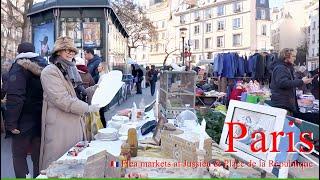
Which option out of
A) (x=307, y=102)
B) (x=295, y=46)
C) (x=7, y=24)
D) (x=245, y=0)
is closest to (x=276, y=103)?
(x=307, y=102)

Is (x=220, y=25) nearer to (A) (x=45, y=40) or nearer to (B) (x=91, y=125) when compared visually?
(B) (x=91, y=125)

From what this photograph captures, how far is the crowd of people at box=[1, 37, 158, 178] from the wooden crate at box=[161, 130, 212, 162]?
1.63ft

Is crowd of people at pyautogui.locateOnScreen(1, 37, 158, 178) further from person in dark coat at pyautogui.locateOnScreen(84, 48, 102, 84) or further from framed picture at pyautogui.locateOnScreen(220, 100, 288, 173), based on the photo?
person in dark coat at pyautogui.locateOnScreen(84, 48, 102, 84)

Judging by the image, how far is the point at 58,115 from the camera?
2203 millimetres

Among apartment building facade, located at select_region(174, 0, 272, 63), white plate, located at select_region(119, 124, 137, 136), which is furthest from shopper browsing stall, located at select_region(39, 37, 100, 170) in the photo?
apartment building facade, located at select_region(174, 0, 272, 63)

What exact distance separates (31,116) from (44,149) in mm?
409

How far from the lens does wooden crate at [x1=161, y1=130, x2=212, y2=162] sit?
1.61 meters

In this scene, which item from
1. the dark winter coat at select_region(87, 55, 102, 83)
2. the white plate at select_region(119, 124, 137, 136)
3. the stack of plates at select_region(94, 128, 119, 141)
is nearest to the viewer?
the stack of plates at select_region(94, 128, 119, 141)

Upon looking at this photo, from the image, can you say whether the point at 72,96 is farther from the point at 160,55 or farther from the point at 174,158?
the point at 160,55

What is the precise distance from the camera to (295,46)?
5.65 ft

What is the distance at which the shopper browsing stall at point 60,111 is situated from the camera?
2.12 metres

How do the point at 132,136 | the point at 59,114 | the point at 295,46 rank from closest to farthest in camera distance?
the point at 295,46 → the point at 132,136 → the point at 59,114

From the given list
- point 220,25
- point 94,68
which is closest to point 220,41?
point 220,25

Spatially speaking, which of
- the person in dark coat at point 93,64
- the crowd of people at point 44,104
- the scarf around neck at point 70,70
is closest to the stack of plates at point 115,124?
the crowd of people at point 44,104
